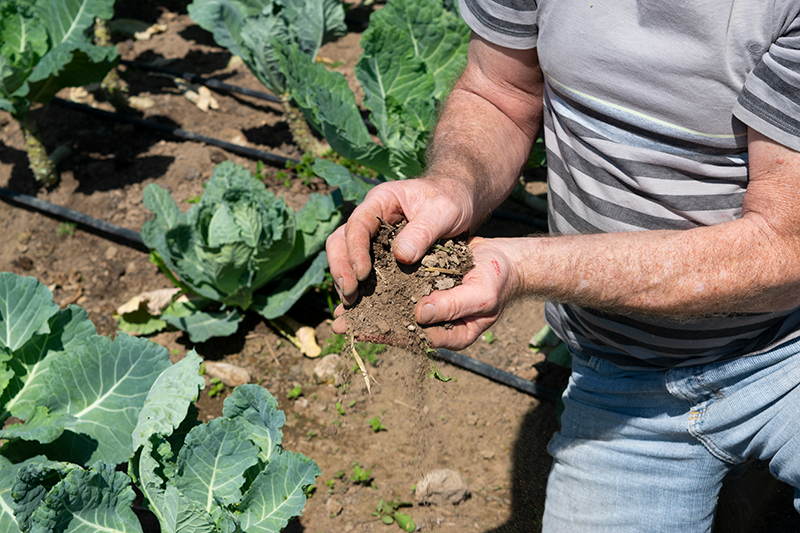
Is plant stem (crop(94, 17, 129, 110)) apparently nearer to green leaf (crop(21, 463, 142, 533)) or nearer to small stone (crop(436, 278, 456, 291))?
green leaf (crop(21, 463, 142, 533))

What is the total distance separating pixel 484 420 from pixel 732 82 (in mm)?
1641

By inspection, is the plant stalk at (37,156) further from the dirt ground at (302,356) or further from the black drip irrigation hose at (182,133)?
the black drip irrigation hose at (182,133)

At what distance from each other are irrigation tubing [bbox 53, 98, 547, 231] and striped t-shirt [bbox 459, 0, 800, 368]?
A: 1522 mm

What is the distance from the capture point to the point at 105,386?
6.85 feet

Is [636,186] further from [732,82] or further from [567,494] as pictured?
[567,494]

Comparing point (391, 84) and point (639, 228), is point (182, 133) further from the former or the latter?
point (639, 228)

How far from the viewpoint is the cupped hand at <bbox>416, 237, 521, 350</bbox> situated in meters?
1.36

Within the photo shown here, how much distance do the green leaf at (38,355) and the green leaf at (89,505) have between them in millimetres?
527

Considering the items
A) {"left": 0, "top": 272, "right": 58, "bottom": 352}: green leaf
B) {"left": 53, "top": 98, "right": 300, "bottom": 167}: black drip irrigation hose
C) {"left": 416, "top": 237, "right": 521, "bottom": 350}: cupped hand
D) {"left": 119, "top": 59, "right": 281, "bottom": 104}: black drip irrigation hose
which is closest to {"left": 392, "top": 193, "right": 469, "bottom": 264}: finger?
{"left": 416, "top": 237, "right": 521, "bottom": 350}: cupped hand

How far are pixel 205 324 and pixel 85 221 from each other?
113 centimetres

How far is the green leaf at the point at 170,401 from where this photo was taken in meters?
1.80

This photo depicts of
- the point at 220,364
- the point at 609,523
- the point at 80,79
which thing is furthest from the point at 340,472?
the point at 80,79

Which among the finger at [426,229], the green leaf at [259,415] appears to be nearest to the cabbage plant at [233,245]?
the green leaf at [259,415]

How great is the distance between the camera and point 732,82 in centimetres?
134
